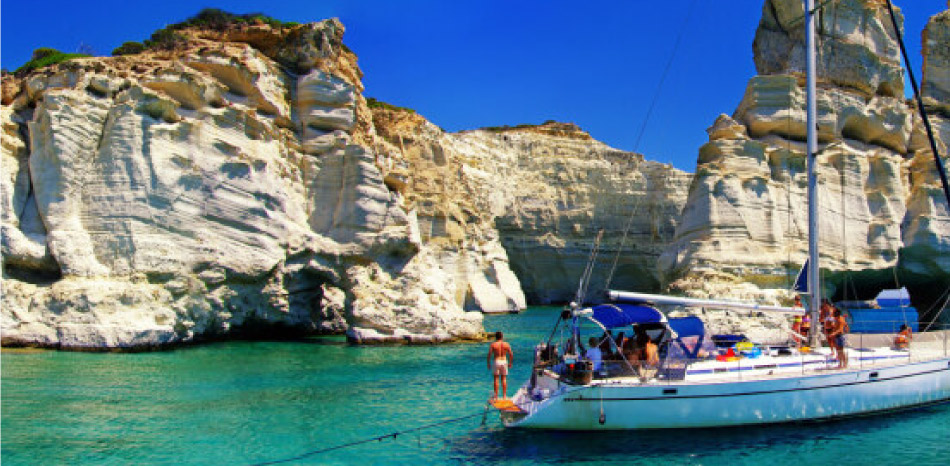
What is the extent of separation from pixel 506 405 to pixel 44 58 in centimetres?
2852

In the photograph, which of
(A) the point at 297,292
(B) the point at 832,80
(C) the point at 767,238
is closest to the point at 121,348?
(A) the point at 297,292

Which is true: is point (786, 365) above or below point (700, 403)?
above

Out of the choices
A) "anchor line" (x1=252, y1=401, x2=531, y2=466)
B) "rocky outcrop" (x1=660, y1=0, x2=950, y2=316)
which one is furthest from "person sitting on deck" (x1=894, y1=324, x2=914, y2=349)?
"rocky outcrop" (x1=660, y1=0, x2=950, y2=316)

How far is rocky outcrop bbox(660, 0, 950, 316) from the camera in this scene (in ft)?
96.8

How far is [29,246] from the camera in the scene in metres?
22.9

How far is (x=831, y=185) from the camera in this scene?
3194 centimetres

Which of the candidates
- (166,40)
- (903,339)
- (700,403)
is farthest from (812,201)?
(166,40)

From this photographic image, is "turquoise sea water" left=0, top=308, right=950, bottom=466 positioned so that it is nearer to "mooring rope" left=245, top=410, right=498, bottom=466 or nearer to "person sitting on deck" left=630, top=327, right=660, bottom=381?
"mooring rope" left=245, top=410, right=498, bottom=466

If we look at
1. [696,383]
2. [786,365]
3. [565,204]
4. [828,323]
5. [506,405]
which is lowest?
[506,405]

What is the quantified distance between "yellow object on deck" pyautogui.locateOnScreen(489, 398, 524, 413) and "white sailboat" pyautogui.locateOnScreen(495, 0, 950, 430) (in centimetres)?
2

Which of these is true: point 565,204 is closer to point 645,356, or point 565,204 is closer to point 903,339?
point 903,339

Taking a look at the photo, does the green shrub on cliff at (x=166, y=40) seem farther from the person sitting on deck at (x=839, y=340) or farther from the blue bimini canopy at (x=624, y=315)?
the person sitting on deck at (x=839, y=340)

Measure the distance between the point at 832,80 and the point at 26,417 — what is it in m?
36.0

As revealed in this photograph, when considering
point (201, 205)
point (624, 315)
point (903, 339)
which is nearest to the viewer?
point (624, 315)
